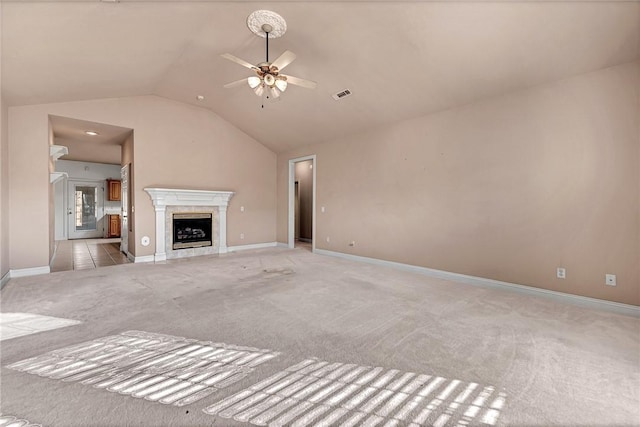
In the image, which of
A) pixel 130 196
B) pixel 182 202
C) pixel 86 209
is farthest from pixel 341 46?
pixel 86 209

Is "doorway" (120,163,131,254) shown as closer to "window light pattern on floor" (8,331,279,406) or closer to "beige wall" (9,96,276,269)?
"beige wall" (9,96,276,269)

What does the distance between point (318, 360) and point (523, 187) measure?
345 cm

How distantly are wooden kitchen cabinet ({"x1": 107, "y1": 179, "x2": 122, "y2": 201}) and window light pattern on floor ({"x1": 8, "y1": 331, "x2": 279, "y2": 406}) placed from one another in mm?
10012

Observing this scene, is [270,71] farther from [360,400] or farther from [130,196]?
[130,196]

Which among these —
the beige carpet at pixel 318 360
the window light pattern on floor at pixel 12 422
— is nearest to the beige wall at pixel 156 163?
the beige carpet at pixel 318 360

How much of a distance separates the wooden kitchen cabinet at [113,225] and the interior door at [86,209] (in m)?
0.29

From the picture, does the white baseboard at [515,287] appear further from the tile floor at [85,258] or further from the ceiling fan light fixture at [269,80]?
the tile floor at [85,258]

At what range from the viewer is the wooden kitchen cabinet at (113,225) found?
10086mm

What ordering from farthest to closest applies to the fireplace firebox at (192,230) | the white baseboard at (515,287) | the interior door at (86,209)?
the interior door at (86,209)
the fireplace firebox at (192,230)
the white baseboard at (515,287)

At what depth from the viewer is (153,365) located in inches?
74.2

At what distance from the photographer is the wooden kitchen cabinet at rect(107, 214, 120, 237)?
33.1 ft

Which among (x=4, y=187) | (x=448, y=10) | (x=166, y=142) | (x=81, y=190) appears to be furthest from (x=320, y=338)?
(x=81, y=190)

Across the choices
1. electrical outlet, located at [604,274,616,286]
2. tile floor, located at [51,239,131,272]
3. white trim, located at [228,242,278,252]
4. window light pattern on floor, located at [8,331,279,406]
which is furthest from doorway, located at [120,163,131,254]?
electrical outlet, located at [604,274,616,286]

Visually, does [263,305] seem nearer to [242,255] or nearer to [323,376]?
[323,376]
